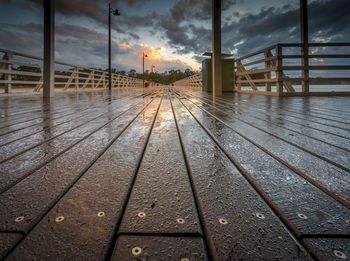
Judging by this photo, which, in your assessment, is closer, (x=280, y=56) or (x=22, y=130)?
(x=22, y=130)

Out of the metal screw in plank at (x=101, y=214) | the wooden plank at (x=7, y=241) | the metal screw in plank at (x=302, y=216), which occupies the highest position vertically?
the metal screw in plank at (x=101, y=214)

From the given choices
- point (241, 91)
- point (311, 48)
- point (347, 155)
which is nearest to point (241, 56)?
point (241, 91)

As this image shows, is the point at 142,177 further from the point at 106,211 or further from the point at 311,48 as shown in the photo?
the point at 311,48

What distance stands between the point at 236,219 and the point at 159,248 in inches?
8.5

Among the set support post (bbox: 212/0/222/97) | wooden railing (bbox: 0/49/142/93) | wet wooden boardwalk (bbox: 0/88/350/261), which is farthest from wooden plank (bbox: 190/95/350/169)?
wooden railing (bbox: 0/49/142/93)

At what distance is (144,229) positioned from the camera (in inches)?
21.5

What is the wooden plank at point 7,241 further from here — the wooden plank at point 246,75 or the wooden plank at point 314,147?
the wooden plank at point 246,75

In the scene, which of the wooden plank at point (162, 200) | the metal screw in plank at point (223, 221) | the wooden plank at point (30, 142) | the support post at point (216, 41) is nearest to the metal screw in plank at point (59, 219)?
the wooden plank at point (162, 200)

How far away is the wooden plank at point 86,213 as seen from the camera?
475 millimetres

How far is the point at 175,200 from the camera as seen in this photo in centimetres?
70

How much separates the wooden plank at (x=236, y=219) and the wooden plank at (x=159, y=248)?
0.11 feet

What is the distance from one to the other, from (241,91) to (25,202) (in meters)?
7.99

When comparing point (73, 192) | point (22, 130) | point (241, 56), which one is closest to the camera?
point (73, 192)

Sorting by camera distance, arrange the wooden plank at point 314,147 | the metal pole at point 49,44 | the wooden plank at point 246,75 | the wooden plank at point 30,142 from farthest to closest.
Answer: the wooden plank at point 246,75
the metal pole at point 49,44
the wooden plank at point 30,142
the wooden plank at point 314,147
